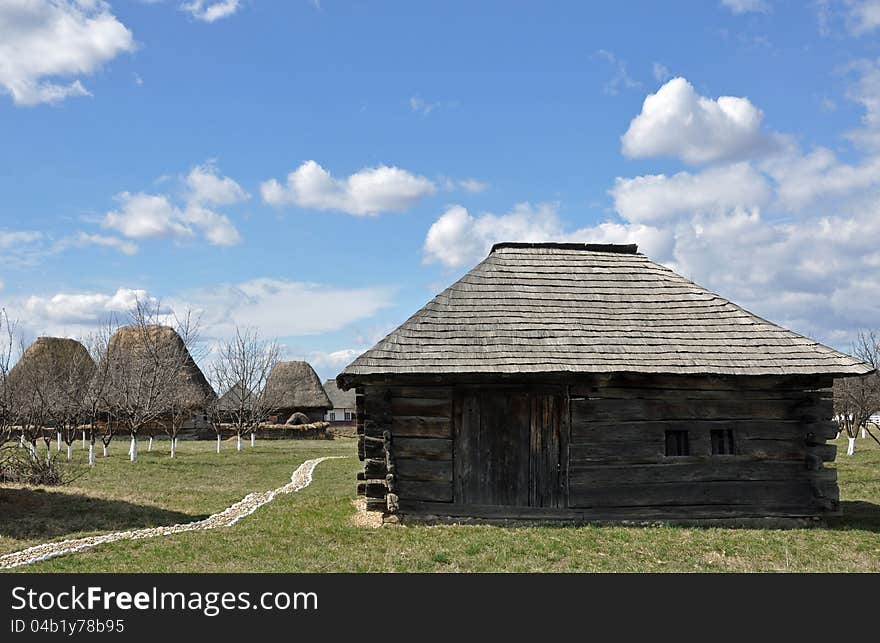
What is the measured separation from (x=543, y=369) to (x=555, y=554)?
9.60ft

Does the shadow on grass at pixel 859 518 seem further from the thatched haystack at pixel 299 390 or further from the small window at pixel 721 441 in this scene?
the thatched haystack at pixel 299 390

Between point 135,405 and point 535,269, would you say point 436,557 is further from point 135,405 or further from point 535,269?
point 135,405

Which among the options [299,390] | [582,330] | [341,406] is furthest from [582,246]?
[341,406]

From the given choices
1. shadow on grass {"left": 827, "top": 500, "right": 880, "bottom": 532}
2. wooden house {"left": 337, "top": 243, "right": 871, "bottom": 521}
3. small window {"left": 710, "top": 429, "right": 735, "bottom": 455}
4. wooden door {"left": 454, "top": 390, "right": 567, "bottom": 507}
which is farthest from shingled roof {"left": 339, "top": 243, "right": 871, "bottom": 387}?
shadow on grass {"left": 827, "top": 500, "right": 880, "bottom": 532}

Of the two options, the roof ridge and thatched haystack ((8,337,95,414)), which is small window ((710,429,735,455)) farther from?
thatched haystack ((8,337,95,414))

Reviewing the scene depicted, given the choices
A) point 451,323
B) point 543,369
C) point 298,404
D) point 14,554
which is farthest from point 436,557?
point 298,404

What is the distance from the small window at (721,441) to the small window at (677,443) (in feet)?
1.57

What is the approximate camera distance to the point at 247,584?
7816 millimetres

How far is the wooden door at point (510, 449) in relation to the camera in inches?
474

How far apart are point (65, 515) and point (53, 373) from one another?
25127 millimetres

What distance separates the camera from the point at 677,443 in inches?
485

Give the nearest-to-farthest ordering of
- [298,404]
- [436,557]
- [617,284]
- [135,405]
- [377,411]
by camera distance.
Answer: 1. [436,557]
2. [377,411]
3. [617,284]
4. [135,405]
5. [298,404]

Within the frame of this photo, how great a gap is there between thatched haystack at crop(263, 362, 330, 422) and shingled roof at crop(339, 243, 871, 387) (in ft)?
128

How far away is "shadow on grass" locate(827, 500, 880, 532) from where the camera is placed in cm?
1217
